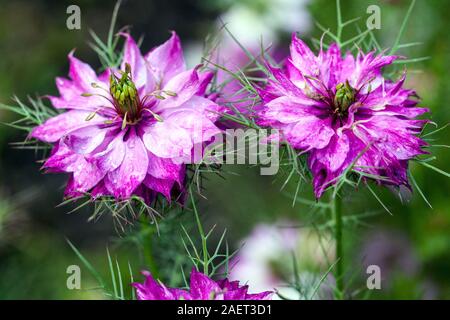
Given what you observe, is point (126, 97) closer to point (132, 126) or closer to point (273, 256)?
point (132, 126)

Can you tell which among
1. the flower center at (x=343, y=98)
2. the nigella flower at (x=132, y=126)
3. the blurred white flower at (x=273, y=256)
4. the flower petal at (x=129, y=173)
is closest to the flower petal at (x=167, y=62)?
the nigella flower at (x=132, y=126)

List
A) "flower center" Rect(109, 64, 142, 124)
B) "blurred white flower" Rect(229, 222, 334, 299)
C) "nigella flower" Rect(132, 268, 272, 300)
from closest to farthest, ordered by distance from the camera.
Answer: "nigella flower" Rect(132, 268, 272, 300), "flower center" Rect(109, 64, 142, 124), "blurred white flower" Rect(229, 222, 334, 299)

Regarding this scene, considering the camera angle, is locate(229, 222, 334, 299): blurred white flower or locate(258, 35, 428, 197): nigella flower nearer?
locate(258, 35, 428, 197): nigella flower

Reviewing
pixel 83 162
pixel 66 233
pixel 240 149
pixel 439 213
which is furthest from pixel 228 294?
pixel 66 233

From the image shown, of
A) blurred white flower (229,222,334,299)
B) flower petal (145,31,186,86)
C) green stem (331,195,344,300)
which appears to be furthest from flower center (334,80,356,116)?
blurred white flower (229,222,334,299)

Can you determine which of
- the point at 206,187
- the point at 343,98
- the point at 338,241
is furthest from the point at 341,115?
the point at 206,187

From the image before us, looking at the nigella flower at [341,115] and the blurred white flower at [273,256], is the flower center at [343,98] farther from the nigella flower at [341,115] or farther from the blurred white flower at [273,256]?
the blurred white flower at [273,256]

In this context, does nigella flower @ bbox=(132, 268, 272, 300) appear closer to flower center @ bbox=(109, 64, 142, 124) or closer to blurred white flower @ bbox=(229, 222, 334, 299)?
flower center @ bbox=(109, 64, 142, 124)
